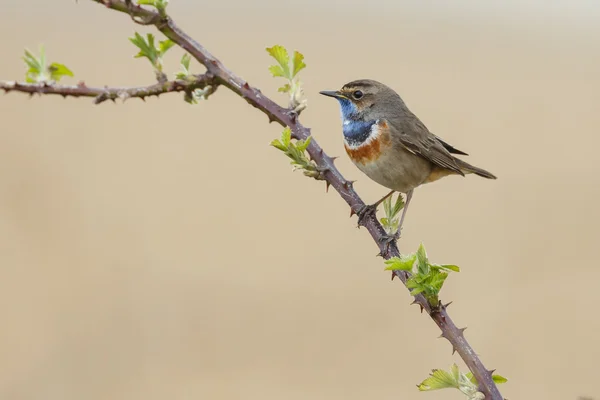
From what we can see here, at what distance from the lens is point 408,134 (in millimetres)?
4711

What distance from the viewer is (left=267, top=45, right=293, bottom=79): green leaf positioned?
235 centimetres

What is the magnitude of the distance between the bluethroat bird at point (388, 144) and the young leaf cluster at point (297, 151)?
2203 millimetres

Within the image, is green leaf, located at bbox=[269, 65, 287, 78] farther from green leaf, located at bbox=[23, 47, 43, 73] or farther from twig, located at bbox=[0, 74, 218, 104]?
green leaf, located at bbox=[23, 47, 43, 73]

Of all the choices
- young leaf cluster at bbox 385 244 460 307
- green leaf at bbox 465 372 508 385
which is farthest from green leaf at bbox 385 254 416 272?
green leaf at bbox 465 372 508 385

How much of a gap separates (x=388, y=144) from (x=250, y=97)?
2.43m

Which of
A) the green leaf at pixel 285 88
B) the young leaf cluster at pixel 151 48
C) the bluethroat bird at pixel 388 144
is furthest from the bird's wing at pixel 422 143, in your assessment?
the young leaf cluster at pixel 151 48

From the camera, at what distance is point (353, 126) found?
15.4ft

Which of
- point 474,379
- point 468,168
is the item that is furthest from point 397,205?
point 468,168

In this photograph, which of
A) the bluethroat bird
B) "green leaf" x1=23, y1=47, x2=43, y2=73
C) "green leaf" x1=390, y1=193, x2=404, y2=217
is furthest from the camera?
the bluethroat bird

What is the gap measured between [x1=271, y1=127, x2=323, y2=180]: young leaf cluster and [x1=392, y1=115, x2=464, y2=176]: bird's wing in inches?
92.5

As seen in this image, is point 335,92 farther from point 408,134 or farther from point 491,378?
point 491,378

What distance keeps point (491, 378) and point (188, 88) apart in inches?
50.9

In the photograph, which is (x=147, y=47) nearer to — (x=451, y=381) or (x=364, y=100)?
(x=451, y=381)

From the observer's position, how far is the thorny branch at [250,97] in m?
1.95
